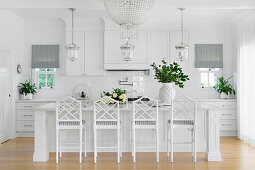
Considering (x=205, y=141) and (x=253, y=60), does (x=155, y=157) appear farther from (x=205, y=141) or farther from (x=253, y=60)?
(x=253, y=60)

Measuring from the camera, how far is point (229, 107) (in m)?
6.89

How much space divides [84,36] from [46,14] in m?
1.01

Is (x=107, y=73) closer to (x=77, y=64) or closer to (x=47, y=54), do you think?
(x=77, y=64)

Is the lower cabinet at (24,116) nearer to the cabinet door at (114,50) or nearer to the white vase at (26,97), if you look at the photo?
the white vase at (26,97)

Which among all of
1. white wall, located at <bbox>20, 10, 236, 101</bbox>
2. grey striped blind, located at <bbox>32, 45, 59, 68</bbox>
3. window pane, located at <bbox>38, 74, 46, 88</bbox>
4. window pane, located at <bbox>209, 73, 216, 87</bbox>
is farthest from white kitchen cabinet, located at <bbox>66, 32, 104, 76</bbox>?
window pane, located at <bbox>209, 73, 216, 87</bbox>

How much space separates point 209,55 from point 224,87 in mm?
916

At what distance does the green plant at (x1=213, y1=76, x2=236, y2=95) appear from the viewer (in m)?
7.03

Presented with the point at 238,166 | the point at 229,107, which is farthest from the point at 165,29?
the point at 238,166

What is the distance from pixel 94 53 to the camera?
7.09 meters

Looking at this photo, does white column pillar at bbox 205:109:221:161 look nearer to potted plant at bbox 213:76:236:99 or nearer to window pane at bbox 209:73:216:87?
potted plant at bbox 213:76:236:99

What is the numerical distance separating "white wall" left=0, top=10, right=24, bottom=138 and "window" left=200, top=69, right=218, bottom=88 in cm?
462

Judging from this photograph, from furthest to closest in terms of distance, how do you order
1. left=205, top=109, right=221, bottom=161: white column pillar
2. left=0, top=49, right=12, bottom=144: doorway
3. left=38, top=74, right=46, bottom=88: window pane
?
left=38, top=74, right=46, bottom=88: window pane
left=0, top=49, right=12, bottom=144: doorway
left=205, top=109, right=221, bottom=161: white column pillar

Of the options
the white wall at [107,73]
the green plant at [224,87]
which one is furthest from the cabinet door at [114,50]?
the green plant at [224,87]

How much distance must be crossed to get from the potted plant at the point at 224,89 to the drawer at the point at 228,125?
0.62 m
